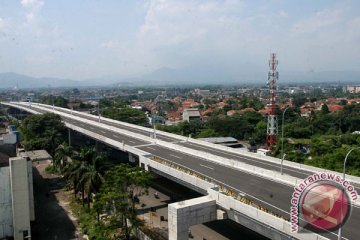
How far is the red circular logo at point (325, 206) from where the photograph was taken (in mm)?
20250

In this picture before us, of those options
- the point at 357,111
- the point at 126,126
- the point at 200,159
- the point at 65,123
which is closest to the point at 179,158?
the point at 200,159

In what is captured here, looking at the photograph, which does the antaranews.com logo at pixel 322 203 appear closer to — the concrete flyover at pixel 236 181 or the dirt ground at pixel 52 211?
the concrete flyover at pixel 236 181

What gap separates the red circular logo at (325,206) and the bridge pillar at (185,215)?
642cm

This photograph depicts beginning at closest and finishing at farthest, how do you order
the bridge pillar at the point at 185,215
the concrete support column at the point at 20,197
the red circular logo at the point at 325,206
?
the red circular logo at the point at 325,206 → the bridge pillar at the point at 185,215 → the concrete support column at the point at 20,197

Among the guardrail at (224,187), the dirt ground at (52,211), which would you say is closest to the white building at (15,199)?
the dirt ground at (52,211)

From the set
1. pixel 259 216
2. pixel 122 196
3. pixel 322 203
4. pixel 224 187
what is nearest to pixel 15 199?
pixel 122 196

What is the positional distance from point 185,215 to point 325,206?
8582 millimetres

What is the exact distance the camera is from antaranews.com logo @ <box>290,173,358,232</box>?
1986cm

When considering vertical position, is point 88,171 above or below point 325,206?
below

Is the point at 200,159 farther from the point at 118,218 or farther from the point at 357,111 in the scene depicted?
the point at 357,111

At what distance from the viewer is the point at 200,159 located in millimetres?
39844

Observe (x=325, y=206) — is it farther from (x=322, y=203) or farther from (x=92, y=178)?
(x=92, y=178)

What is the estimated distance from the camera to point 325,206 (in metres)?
22.7

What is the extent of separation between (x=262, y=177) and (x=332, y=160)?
19703 mm
